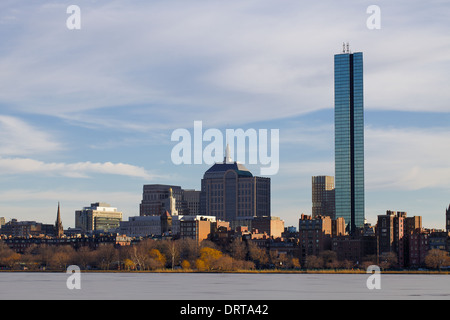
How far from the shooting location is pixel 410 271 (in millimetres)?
195375
